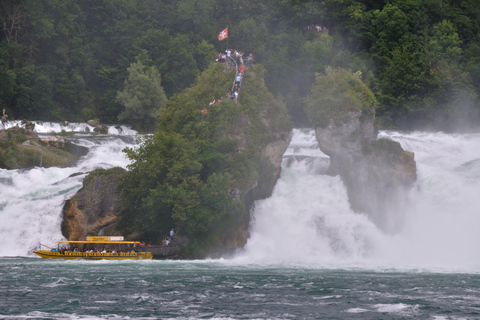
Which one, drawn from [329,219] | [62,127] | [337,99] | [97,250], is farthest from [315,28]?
[97,250]

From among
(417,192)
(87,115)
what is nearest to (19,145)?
(87,115)

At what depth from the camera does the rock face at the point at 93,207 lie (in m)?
47.4

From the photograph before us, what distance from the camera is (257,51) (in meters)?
89.9

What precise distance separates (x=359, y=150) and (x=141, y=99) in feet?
126

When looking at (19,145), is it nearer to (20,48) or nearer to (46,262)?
(46,262)

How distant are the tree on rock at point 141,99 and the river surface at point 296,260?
16077mm

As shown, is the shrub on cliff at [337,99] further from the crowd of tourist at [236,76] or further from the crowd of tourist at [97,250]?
the crowd of tourist at [97,250]

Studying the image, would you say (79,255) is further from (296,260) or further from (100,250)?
(296,260)

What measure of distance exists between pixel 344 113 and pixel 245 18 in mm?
49352

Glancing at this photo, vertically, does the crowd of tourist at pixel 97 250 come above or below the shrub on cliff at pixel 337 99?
below

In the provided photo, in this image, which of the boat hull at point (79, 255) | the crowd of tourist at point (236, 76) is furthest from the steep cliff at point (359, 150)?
the boat hull at point (79, 255)

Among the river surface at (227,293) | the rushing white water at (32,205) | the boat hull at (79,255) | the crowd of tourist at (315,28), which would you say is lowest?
the river surface at (227,293)

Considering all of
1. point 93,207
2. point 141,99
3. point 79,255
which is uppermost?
point 141,99

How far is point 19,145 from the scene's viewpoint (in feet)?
182
